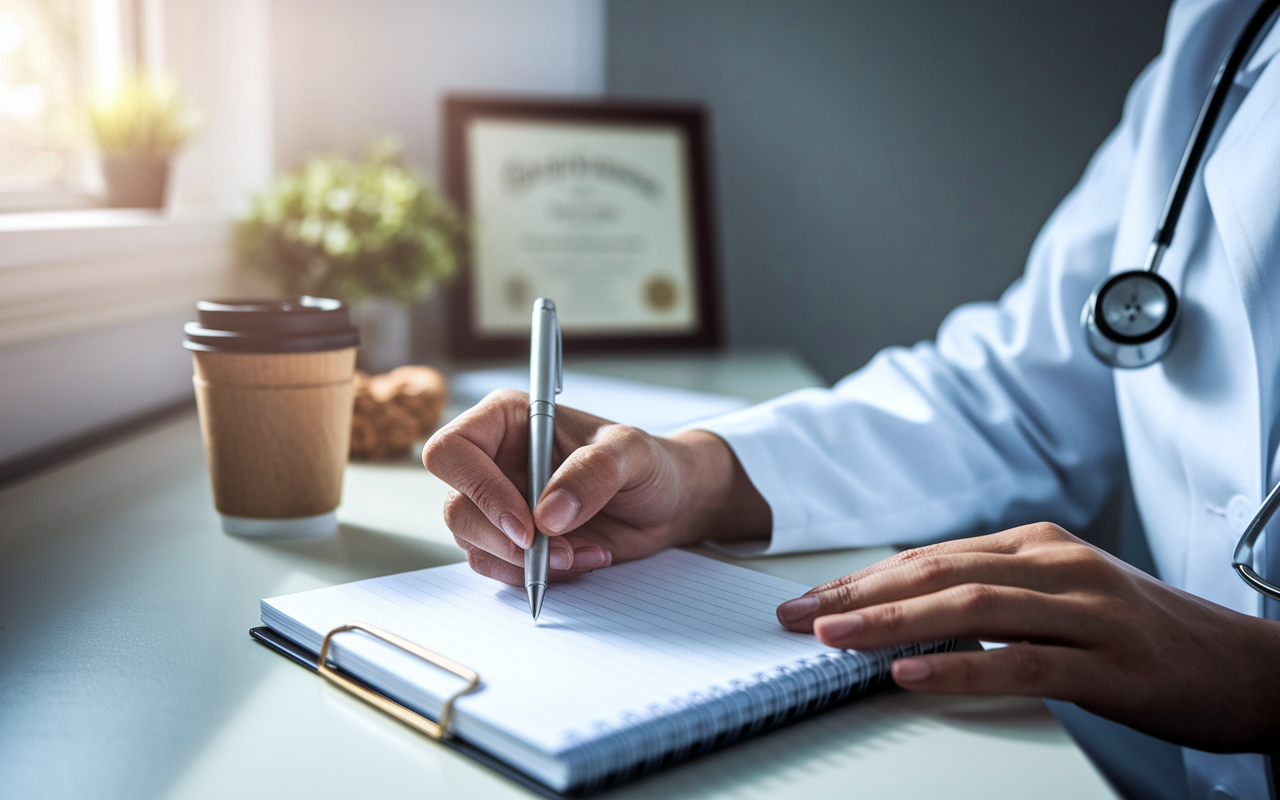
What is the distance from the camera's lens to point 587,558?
531mm

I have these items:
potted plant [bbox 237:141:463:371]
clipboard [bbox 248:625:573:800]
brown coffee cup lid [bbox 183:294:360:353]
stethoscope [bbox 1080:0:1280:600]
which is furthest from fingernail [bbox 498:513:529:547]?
potted plant [bbox 237:141:463:371]

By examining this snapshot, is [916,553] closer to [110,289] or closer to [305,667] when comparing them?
[305,667]

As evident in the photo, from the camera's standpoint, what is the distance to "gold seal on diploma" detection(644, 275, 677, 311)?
1.46m

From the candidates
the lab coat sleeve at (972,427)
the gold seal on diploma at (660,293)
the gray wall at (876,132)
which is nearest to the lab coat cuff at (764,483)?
the lab coat sleeve at (972,427)

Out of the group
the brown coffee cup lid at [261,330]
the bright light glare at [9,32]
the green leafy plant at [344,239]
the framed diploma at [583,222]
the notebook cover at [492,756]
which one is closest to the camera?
the notebook cover at [492,756]

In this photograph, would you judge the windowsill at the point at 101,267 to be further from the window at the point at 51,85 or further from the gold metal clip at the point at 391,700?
the gold metal clip at the point at 391,700

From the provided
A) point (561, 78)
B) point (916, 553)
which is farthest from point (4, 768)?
point (561, 78)

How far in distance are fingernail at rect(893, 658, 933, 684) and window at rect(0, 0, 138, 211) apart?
3.30ft

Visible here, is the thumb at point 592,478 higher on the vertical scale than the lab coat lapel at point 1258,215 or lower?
lower

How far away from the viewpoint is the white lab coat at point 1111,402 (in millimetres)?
647

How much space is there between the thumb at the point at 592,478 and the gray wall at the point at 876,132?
3.47 ft

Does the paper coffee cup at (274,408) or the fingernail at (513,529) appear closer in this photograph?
the fingernail at (513,529)

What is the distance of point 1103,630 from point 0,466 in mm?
799

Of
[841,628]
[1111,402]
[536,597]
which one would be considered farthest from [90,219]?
[1111,402]
